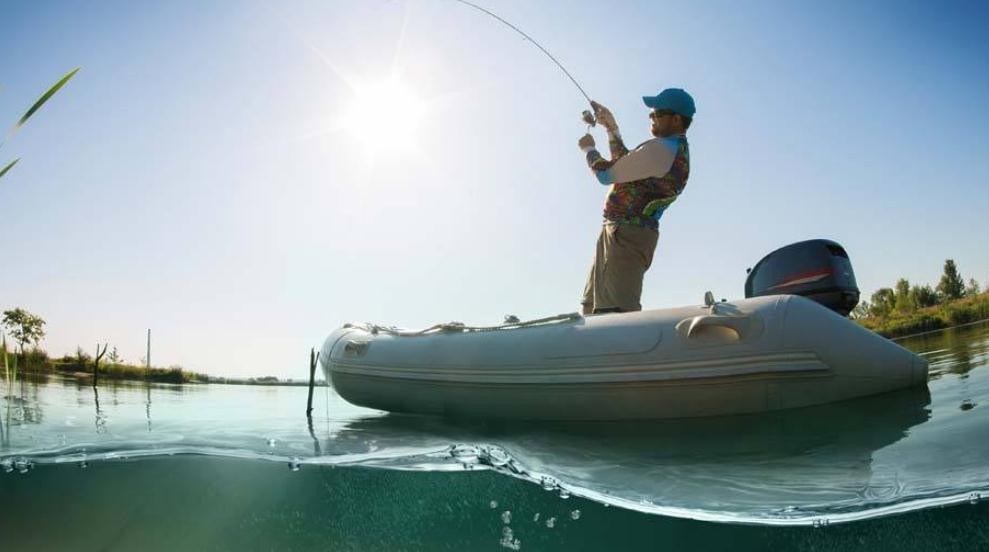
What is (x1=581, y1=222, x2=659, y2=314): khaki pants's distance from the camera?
13.1ft

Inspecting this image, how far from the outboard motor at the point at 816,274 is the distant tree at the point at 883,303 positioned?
7531 millimetres

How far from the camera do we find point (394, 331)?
4574 millimetres

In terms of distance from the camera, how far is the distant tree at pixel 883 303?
1034 cm

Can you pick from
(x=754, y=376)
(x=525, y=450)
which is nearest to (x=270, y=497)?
(x=525, y=450)

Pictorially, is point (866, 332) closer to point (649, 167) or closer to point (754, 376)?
point (754, 376)

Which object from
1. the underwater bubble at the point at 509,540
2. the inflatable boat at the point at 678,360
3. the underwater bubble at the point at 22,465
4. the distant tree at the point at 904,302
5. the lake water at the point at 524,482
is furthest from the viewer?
the distant tree at the point at 904,302

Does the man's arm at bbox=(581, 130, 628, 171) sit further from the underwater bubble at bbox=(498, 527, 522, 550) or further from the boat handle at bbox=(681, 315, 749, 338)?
the underwater bubble at bbox=(498, 527, 522, 550)

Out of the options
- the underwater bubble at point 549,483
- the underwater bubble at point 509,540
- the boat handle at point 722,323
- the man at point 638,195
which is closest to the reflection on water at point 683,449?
the underwater bubble at point 549,483

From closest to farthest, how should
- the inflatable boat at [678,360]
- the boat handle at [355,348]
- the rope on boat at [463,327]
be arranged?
the inflatable boat at [678,360] < the rope on boat at [463,327] < the boat handle at [355,348]

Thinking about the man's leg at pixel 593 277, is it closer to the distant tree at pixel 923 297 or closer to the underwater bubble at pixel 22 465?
the underwater bubble at pixel 22 465

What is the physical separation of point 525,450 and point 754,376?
122 cm

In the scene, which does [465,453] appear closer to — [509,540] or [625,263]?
[509,540]

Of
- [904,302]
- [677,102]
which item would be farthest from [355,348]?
[904,302]

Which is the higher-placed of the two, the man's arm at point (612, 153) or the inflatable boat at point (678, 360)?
the man's arm at point (612, 153)
